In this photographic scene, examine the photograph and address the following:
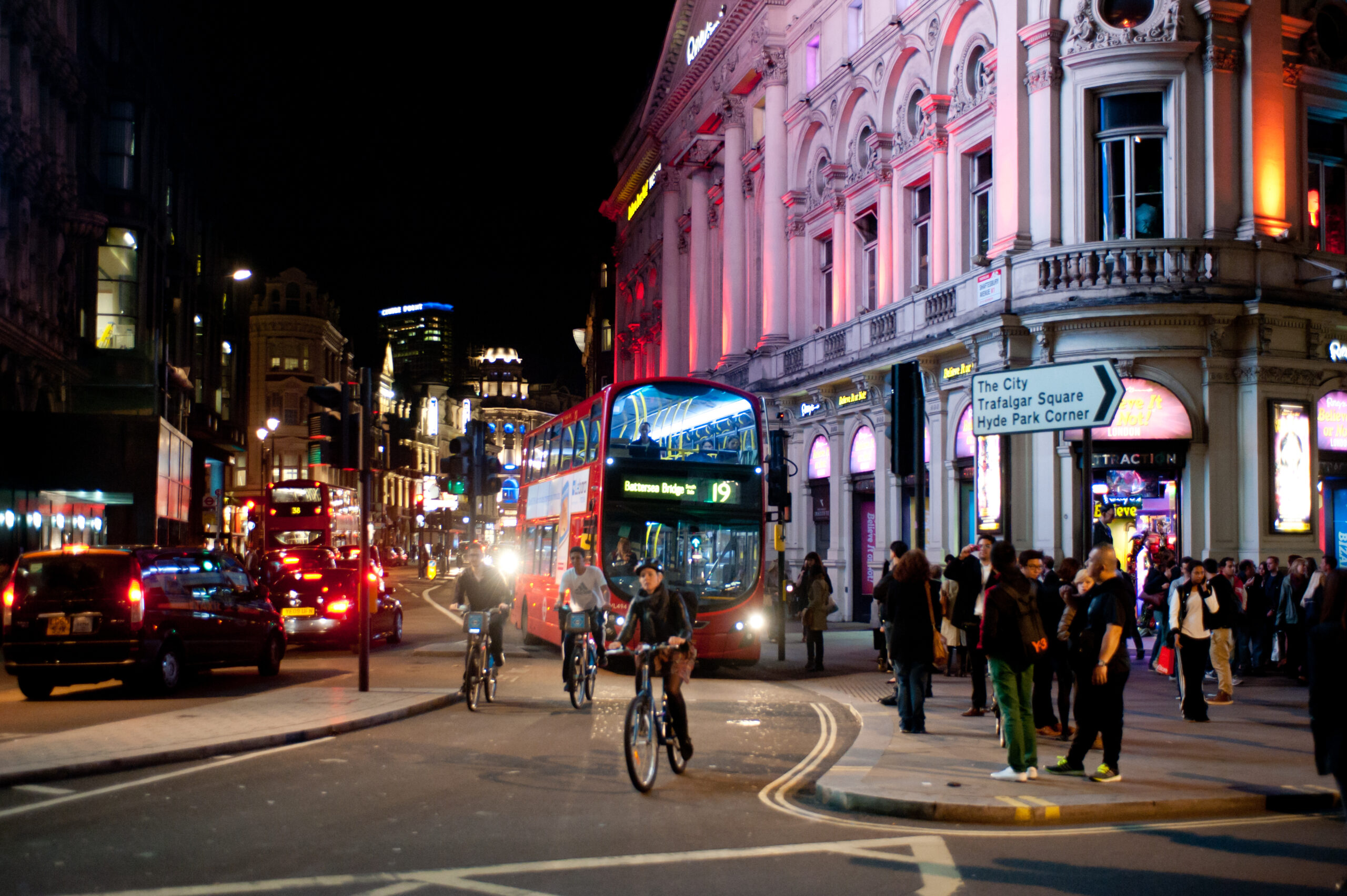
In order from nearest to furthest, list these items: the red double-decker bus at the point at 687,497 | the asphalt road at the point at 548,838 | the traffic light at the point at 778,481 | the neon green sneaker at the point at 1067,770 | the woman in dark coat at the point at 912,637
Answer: the asphalt road at the point at 548,838
the neon green sneaker at the point at 1067,770
the woman in dark coat at the point at 912,637
the red double-decker bus at the point at 687,497
the traffic light at the point at 778,481

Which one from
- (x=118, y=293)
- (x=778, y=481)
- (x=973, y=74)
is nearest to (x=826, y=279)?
(x=973, y=74)

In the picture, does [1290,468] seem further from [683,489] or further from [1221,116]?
[683,489]

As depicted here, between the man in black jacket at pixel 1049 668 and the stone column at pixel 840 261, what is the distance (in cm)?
2181

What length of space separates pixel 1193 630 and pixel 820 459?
2168 cm

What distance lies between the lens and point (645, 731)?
9.81 metres

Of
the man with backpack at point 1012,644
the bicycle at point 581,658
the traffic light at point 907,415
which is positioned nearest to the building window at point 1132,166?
the traffic light at point 907,415

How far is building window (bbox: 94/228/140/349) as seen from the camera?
43.3 m

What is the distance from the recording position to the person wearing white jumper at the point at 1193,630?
45.6 feet

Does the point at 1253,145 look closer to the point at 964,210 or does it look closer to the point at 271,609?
the point at 964,210

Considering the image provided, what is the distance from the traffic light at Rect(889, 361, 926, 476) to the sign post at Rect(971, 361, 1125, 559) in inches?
43.4

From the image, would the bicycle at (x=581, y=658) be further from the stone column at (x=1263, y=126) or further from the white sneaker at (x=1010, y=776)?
the stone column at (x=1263, y=126)

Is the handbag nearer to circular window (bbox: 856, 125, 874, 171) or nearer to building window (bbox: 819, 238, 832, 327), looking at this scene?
circular window (bbox: 856, 125, 874, 171)

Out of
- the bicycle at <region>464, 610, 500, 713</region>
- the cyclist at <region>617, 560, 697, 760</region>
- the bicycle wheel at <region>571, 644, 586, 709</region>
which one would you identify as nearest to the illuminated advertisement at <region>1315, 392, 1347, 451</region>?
the bicycle wheel at <region>571, 644, 586, 709</region>

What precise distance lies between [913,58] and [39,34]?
22364 millimetres
